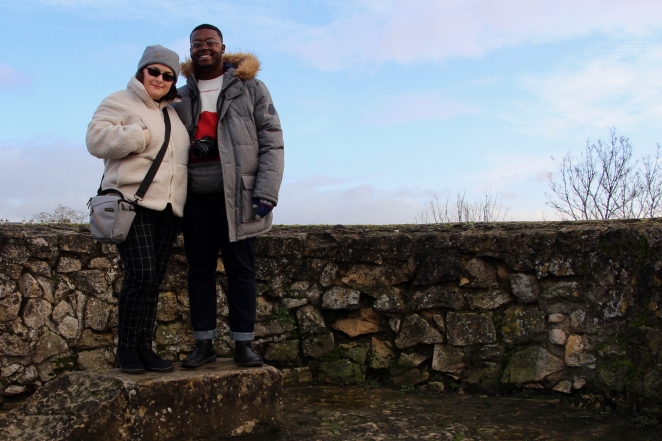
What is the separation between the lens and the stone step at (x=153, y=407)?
2725 millimetres

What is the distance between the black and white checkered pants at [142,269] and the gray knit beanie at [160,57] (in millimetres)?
676

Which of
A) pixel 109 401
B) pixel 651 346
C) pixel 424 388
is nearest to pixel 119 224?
pixel 109 401

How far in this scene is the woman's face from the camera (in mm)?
2980

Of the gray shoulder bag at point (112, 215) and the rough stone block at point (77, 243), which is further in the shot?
the rough stone block at point (77, 243)

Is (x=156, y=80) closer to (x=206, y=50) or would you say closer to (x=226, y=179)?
(x=206, y=50)

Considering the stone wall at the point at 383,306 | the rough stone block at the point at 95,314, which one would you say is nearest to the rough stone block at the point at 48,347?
the stone wall at the point at 383,306

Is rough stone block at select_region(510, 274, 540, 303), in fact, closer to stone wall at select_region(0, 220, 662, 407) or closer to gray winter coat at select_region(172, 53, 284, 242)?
stone wall at select_region(0, 220, 662, 407)

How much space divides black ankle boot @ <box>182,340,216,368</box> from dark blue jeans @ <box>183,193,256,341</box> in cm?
4

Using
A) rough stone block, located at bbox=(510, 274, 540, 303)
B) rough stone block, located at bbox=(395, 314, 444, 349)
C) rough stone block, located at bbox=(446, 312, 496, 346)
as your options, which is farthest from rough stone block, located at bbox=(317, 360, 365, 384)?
rough stone block, located at bbox=(510, 274, 540, 303)

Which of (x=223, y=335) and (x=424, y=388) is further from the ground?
(x=223, y=335)

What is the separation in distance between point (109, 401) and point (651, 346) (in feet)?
9.10

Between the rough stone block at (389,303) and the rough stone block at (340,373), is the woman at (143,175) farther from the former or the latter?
the rough stone block at (389,303)

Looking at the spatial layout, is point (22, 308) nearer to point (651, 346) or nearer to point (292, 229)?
point (292, 229)

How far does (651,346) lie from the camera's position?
11.1 ft
